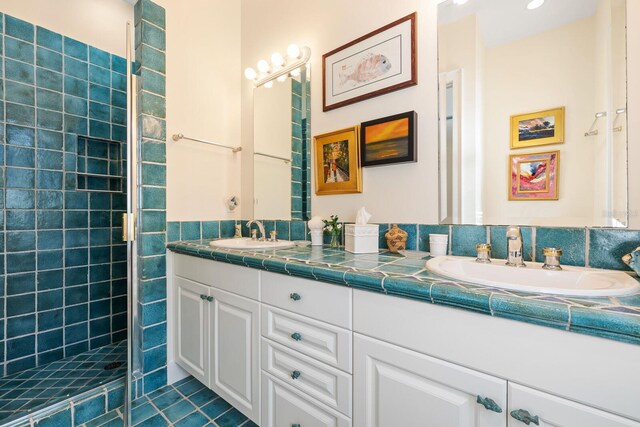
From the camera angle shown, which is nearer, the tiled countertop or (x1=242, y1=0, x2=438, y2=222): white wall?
the tiled countertop

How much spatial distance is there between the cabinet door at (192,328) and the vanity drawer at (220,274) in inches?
2.0

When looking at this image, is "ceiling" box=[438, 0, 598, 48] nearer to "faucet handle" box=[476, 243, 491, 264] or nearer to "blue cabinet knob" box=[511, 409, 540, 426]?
"faucet handle" box=[476, 243, 491, 264]

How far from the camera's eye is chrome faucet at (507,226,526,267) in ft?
3.14

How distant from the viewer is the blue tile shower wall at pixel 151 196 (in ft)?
5.17

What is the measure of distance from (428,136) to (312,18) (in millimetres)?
1087

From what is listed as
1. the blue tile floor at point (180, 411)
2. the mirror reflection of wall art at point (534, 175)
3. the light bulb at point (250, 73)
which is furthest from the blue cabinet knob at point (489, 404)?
the light bulb at point (250, 73)

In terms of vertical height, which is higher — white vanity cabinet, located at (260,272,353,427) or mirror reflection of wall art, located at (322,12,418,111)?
mirror reflection of wall art, located at (322,12,418,111)

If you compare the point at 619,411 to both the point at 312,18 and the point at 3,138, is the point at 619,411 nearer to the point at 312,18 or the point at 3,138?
the point at 312,18

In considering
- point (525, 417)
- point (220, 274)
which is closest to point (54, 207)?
point (220, 274)

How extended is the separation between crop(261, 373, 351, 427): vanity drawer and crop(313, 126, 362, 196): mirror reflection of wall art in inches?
38.3

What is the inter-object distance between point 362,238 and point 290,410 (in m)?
0.75

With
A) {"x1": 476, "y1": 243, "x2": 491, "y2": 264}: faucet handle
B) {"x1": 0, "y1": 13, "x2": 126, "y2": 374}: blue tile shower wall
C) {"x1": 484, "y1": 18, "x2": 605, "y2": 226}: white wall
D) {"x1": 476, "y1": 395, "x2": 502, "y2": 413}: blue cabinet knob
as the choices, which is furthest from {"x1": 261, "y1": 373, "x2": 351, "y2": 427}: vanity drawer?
{"x1": 0, "y1": 13, "x2": 126, "y2": 374}: blue tile shower wall

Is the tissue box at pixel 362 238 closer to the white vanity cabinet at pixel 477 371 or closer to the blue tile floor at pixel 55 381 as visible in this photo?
the white vanity cabinet at pixel 477 371

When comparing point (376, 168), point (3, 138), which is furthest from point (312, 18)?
point (3, 138)
